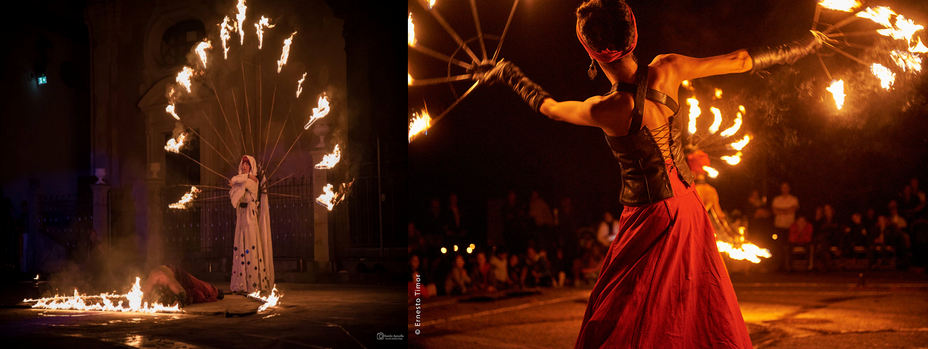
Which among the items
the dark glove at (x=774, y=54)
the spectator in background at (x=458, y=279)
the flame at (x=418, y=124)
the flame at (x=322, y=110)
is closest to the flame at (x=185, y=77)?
the flame at (x=322, y=110)

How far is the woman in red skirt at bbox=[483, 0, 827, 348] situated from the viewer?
2.51 metres

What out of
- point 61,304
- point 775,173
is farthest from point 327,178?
point 775,173

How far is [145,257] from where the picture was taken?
11453 millimetres

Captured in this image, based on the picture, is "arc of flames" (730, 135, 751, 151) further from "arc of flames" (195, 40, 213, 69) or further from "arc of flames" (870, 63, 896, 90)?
"arc of flames" (195, 40, 213, 69)

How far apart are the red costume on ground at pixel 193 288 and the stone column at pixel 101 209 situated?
6.33 meters

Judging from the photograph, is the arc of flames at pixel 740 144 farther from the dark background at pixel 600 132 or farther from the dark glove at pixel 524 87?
the dark glove at pixel 524 87

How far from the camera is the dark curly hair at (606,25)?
112 inches

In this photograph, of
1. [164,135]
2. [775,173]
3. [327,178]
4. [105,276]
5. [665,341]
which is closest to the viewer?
[665,341]

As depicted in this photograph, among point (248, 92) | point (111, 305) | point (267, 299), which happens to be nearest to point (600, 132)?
point (267, 299)

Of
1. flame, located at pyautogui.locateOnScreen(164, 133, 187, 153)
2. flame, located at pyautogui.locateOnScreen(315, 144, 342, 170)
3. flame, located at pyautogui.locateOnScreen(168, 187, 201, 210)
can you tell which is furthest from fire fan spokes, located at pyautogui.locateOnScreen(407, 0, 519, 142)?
flame, located at pyautogui.locateOnScreen(164, 133, 187, 153)

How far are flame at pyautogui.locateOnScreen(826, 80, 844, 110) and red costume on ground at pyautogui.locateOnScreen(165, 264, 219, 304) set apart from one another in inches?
247

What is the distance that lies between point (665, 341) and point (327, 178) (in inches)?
293

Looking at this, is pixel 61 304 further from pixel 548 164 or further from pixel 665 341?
pixel 665 341

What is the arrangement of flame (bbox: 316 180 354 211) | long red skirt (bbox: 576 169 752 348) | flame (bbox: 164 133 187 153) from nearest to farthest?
long red skirt (bbox: 576 169 752 348)
flame (bbox: 316 180 354 211)
flame (bbox: 164 133 187 153)
